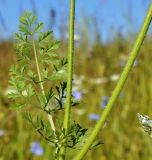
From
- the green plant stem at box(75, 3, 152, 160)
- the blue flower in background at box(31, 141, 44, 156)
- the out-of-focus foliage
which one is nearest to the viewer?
the green plant stem at box(75, 3, 152, 160)

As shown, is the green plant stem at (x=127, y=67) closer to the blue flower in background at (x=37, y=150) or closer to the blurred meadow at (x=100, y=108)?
the blurred meadow at (x=100, y=108)

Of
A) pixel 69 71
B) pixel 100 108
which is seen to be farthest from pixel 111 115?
pixel 69 71

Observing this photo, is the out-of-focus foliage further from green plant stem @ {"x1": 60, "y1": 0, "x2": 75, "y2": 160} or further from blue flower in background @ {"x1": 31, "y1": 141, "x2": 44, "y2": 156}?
green plant stem @ {"x1": 60, "y1": 0, "x2": 75, "y2": 160}

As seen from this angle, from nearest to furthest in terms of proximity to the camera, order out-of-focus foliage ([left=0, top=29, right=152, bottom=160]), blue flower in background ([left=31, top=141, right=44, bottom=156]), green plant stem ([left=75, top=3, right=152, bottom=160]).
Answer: green plant stem ([left=75, top=3, right=152, bottom=160])
blue flower in background ([left=31, top=141, right=44, bottom=156])
out-of-focus foliage ([left=0, top=29, right=152, bottom=160])

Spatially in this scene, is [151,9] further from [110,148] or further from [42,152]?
[110,148]

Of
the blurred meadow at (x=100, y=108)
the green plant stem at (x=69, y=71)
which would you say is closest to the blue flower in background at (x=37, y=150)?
the blurred meadow at (x=100, y=108)

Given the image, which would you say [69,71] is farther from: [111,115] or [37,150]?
[111,115]

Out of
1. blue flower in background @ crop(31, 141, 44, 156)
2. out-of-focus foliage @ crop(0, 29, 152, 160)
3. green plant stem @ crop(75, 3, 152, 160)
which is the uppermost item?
out-of-focus foliage @ crop(0, 29, 152, 160)

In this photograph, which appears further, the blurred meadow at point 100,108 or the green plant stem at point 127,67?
the blurred meadow at point 100,108

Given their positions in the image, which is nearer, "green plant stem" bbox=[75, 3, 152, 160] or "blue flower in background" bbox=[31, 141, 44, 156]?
"green plant stem" bbox=[75, 3, 152, 160]

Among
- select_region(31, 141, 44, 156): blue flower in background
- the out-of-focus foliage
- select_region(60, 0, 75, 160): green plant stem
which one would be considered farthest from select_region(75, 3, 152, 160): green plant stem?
select_region(31, 141, 44, 156): blue flower in background

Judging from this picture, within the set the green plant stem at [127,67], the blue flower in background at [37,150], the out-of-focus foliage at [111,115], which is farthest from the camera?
the out-of-focus foliage at [111,115]
